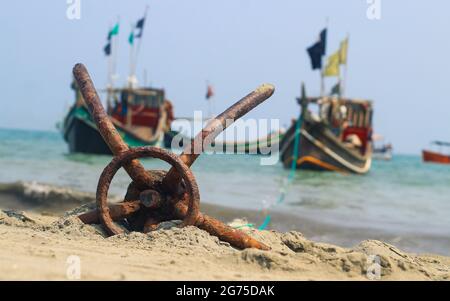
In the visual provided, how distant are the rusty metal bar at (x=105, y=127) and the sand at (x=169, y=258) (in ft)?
1.17

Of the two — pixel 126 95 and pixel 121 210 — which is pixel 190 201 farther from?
pixel 126 95

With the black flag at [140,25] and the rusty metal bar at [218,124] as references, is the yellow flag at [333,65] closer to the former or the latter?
the black flag at [140,25]

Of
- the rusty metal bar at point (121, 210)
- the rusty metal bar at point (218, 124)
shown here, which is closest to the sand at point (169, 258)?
the rusty metal bar at point (121, 210)

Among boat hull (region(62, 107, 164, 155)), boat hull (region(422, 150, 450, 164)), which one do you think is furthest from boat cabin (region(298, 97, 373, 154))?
boat hull (region(422, 150, 450, 164))

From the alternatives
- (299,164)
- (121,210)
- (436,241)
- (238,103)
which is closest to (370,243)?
(238,103)

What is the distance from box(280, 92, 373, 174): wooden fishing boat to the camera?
28359mm

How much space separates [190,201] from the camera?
11.8 ft

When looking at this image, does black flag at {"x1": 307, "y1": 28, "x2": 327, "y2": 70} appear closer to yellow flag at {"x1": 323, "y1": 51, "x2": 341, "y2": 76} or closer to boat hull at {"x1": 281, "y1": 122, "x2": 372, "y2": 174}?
yellow flag at {"x1": 323, "y1": 51, "x2": 341, "y2": 76}

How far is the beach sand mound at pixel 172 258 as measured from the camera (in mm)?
2778

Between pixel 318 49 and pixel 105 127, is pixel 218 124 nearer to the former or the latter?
pixel 105 127

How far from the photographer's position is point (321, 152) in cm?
2877

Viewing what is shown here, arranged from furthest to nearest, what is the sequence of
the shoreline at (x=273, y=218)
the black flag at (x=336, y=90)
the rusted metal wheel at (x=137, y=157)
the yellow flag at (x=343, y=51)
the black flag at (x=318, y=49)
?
the yellow flag at (x=343, y=51) < the black flag at (x=336, y=90) < the black flag at (x=318, y=49) < the shoreline at (x=273, y=218) < the rusted metal wheel at (x=137, y=157)

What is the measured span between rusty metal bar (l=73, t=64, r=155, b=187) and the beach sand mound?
35 cm
